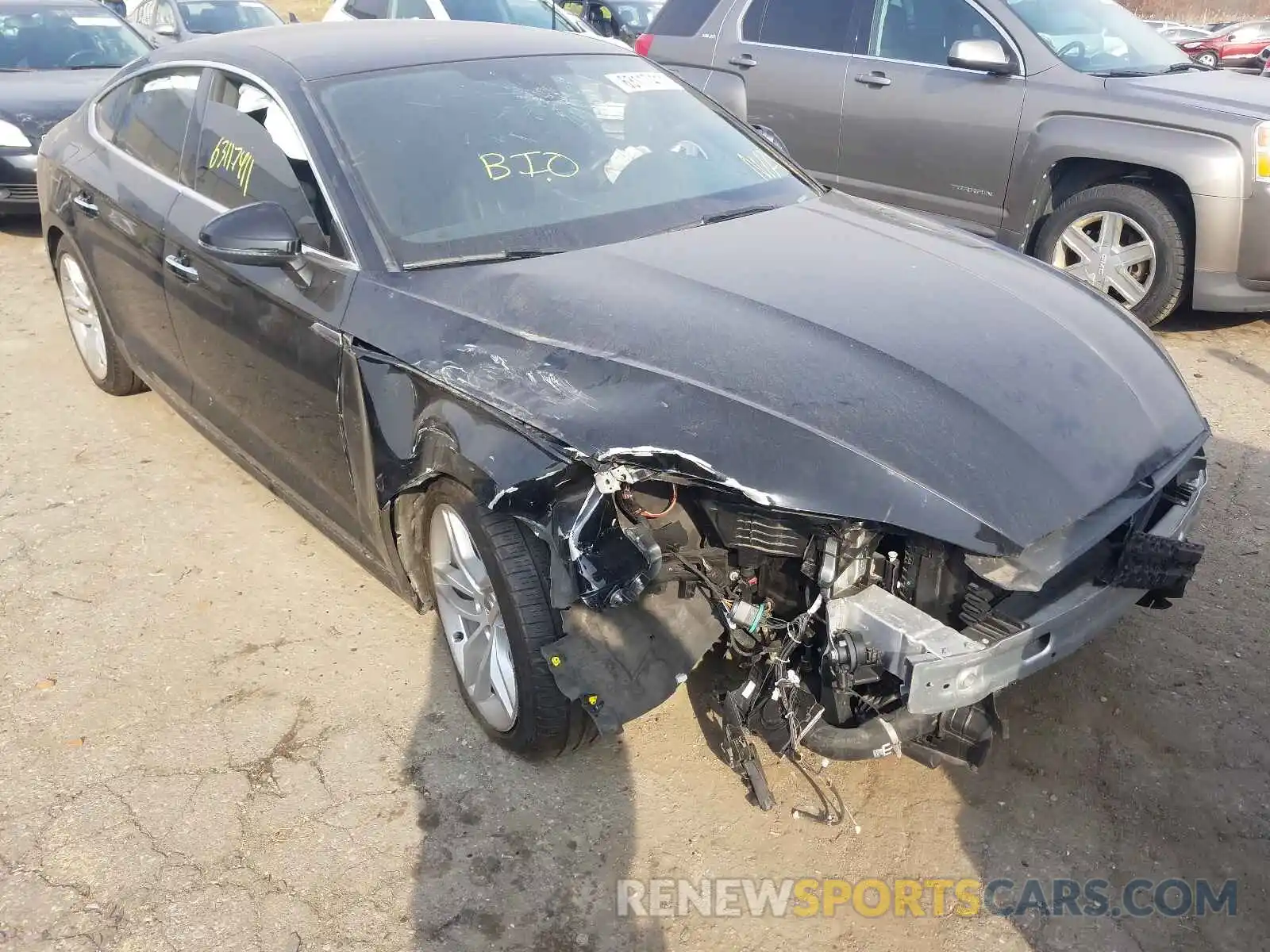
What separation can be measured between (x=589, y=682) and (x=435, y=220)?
1373 mm

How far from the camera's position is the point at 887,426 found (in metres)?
2.20

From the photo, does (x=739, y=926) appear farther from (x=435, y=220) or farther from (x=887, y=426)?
(x=435, y=220)

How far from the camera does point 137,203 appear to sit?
12.7 ft

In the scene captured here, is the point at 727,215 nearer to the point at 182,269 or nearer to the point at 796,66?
the point at 182,269

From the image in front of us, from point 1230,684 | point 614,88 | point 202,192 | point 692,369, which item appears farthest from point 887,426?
point 202,192

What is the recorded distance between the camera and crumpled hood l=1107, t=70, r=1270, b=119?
5.05m

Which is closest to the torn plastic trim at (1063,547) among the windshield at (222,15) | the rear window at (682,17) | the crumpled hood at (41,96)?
the rear window at (682,17)

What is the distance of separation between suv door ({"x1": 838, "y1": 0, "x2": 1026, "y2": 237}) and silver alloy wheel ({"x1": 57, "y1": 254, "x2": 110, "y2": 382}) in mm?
4178

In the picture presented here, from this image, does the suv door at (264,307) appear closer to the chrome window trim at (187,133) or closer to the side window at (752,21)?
the chrome window trim at (187,133)

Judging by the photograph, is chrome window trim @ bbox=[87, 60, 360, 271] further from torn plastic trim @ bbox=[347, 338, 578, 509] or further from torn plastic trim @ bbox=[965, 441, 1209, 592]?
torn plastic trim @ bbox=[965, 441, 1209, 592]

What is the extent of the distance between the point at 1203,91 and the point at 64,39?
830 centimetres

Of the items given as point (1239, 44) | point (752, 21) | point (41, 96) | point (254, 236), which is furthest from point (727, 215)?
point (1239, 44)

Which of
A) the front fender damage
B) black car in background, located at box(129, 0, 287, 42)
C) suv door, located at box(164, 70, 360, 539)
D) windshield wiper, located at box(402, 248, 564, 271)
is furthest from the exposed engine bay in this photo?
black car in background, located at box(129, 0, 287, 42)

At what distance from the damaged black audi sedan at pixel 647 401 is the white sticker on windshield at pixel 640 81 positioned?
5cm
